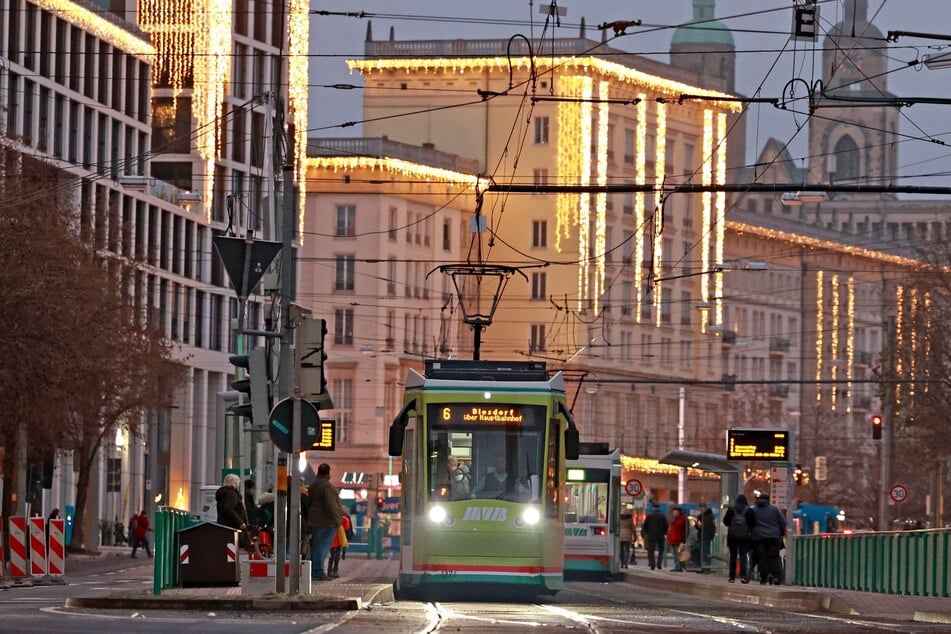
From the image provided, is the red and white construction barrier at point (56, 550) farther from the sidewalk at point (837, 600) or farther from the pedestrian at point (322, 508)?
the sidewalk at point (837, 600)

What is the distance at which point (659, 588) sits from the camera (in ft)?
163

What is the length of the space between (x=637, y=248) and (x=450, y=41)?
510 inches

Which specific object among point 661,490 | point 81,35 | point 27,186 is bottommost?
point 661,490

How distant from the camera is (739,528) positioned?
43.5m

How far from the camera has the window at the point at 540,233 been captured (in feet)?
400

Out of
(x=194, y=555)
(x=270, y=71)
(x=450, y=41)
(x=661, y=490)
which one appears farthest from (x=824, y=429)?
(x=194, y=555)

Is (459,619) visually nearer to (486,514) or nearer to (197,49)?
(486,514)

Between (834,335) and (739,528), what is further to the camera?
(834,335)

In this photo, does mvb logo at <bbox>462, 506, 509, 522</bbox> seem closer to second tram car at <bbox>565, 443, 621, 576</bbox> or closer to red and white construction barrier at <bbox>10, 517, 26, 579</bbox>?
red and white construction barrier at <bbox>10, 517, 26, 579</bbox>

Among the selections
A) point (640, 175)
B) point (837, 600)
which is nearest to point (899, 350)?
point (837, 600)

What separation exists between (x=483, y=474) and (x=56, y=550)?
1158 centimetres

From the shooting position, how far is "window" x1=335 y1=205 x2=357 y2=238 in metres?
118

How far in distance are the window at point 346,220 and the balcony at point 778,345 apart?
121 ft

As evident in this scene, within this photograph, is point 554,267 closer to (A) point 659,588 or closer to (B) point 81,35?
(B) point 81,35
